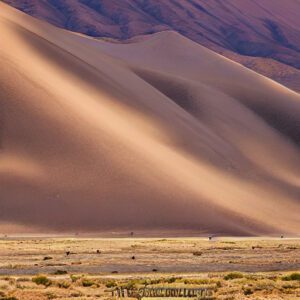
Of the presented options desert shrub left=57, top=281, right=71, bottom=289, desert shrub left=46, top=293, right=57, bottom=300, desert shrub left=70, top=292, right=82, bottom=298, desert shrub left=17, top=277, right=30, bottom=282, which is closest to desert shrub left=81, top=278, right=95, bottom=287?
desert shrub left=57, top=281, right=71, bottom=289

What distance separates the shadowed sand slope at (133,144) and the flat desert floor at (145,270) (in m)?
34.1

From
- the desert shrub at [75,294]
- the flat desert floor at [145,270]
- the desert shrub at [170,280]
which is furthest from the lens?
the desert shrub at [170,280]

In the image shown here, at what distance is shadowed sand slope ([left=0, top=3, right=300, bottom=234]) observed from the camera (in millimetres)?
97375

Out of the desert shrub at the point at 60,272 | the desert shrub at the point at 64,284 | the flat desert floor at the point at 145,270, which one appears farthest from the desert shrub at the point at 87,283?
the desert shrub at the point at 60,272

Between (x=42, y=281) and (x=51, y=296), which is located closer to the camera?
(x=51, y=296)

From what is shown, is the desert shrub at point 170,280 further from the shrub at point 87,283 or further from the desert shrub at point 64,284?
the desert shrub at point 64,284

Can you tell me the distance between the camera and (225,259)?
161 feet

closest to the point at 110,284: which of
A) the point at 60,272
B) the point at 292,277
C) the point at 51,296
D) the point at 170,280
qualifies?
the point at 170,280

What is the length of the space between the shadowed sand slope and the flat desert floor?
34076 mm

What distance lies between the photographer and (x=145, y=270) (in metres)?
40.9

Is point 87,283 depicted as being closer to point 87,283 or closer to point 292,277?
point 87,283

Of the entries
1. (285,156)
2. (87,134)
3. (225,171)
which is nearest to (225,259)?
(87,134)

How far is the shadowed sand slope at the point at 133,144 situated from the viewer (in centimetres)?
9738

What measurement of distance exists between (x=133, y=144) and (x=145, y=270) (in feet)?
243
